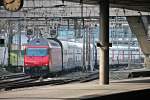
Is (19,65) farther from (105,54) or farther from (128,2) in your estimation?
(105,54)

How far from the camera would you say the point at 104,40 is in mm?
29188

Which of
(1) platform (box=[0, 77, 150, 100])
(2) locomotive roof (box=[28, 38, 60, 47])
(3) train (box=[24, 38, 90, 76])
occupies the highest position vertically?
(2) locomotive roof (box=[28, 38, 60, 47])

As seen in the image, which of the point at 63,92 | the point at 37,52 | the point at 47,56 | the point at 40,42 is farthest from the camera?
the point at 37,52

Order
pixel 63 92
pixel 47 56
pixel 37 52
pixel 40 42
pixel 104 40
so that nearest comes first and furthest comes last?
pixel 63 92 → pixel 104 40 → pixel 47 56 → pixel 40 42 → pixel 37 52

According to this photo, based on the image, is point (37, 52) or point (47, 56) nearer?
point (47, 56)

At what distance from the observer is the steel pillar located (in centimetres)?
2919

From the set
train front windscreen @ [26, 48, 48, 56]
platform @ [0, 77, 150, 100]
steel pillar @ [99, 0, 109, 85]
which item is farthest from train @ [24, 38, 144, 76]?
platform @ [0, 77, 150, 100]

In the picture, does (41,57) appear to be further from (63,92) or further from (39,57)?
(63,92)

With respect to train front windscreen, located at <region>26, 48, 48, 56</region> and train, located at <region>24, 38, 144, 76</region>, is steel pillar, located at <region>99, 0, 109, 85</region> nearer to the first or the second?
train, located at <region>24, 38, 144, 76</region>

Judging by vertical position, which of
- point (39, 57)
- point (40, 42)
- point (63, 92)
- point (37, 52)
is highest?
point (40, 42)

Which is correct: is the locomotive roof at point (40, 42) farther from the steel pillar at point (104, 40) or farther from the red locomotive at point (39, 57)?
the steel pillar at point (104, 40)

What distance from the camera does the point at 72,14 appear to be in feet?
184

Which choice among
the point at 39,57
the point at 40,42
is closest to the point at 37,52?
the point at 39,57

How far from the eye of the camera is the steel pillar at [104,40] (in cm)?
2919
